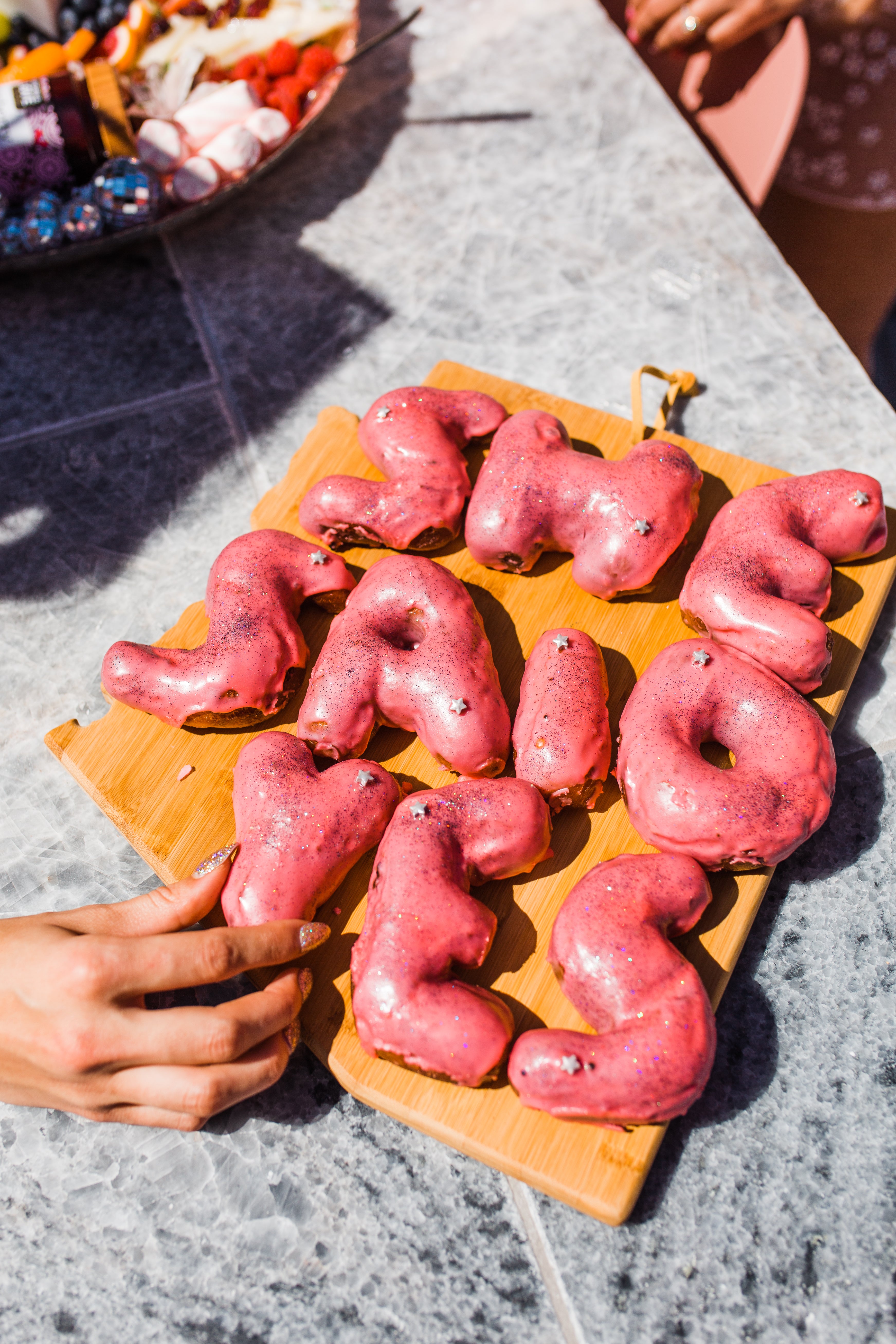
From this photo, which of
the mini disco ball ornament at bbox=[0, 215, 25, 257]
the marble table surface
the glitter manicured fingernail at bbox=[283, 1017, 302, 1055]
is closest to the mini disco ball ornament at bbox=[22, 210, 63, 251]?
the mini disco ball ornament at bbox=[0, 215, 25, 257]

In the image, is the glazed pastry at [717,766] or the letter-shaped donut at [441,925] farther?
the glazed pastry at [717,766]

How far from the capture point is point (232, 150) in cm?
229

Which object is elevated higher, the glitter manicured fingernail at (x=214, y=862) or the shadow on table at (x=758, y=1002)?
the glitter manicured fingernail at (x=214, y=862)

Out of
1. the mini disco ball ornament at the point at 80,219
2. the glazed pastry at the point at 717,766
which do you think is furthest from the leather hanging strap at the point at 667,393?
the mini disco ball ornament at the point at 80,219

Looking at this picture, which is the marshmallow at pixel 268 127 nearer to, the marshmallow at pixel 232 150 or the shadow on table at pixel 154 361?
the marshmallow at pixel 232 150

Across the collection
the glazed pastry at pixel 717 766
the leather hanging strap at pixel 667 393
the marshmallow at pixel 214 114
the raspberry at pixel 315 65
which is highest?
the raspberry at pixel 315 65

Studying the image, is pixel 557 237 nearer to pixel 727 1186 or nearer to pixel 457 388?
pixel 457 388

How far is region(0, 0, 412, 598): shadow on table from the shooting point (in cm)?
204

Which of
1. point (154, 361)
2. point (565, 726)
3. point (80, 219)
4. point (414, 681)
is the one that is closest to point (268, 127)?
point (80, 219)

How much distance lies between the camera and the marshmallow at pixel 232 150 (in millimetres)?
2291

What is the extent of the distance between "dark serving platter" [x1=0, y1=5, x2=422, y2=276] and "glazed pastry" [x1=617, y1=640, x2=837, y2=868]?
1692mm

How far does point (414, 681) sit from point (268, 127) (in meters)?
1.71

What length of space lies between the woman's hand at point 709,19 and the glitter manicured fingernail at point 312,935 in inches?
104

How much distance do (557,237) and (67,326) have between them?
1.33m
